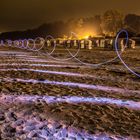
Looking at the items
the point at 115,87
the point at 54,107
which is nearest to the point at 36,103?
the point at 54,107

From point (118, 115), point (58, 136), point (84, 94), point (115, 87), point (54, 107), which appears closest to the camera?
point (58, 136)

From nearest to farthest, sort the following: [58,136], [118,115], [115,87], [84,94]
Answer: [58,136]
[118,115]
[84,94]
[115,87]

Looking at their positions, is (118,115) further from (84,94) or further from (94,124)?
(84,94)

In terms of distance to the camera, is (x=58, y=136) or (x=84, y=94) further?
(x=84, y=94)

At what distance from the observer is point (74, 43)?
117 feet

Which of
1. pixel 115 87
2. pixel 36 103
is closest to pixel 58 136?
pixel 36 103

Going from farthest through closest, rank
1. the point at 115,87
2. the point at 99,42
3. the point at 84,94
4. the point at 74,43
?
the point at 74,43 → the point at 99,42 → the point at 115,87 → the point at 84,94

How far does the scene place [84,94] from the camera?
561cm

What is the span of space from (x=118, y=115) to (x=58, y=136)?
124cm

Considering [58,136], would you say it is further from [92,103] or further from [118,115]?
[92,103]

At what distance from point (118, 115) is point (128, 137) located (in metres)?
0.86

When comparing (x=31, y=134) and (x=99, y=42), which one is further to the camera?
(x=99, y=42)

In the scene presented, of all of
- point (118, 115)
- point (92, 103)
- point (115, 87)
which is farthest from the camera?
point (115, 87)

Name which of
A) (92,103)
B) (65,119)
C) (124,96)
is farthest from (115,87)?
(65,119)
